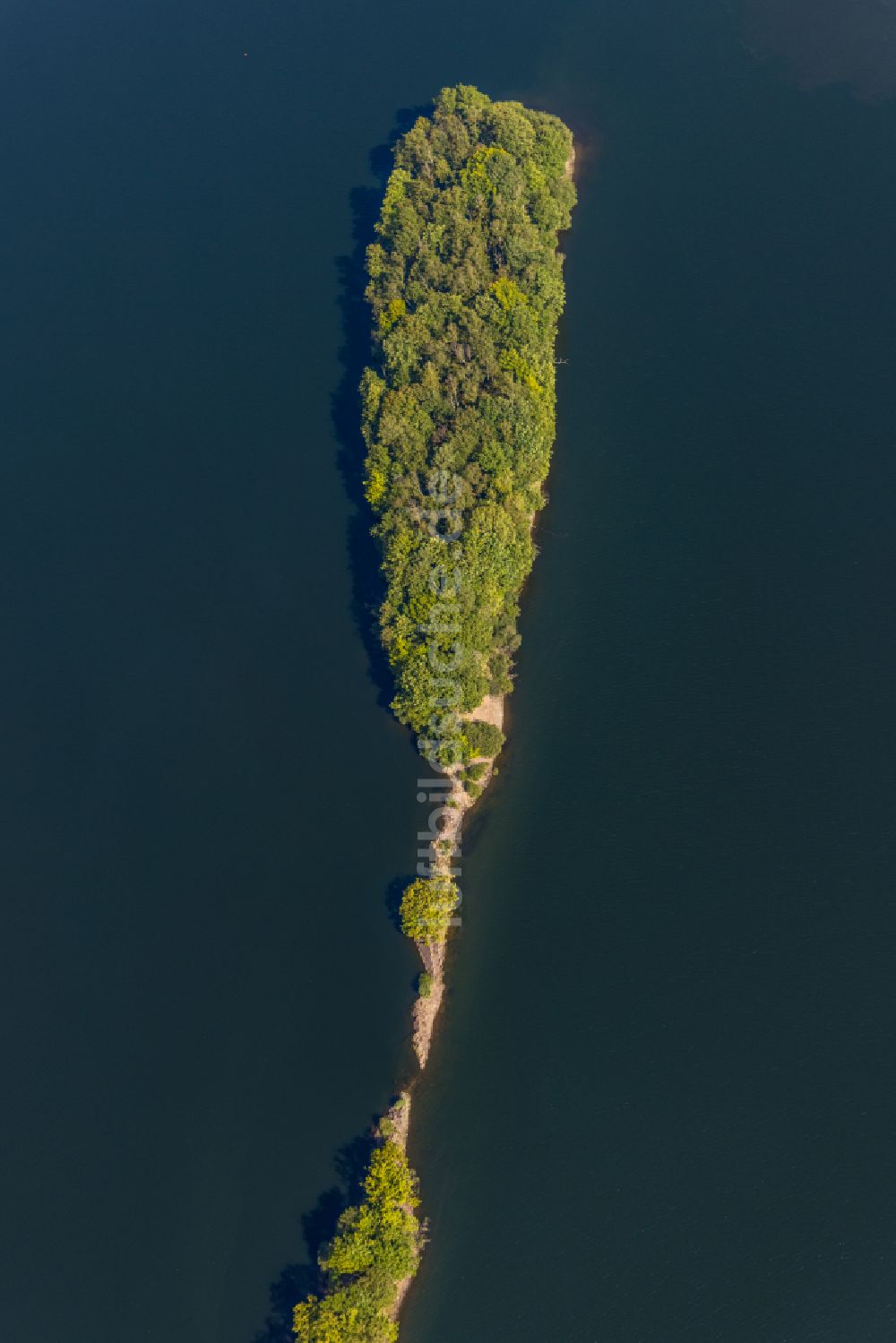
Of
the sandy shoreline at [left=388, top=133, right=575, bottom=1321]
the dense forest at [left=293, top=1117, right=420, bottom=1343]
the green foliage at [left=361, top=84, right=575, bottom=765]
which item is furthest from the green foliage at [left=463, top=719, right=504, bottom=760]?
the dense forest at [left=293, top=1117, right=420, bottom=1343]

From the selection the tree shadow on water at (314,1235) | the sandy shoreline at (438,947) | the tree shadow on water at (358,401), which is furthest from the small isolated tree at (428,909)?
the tree shadow on water at (358,401)

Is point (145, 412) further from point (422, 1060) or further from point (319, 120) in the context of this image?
point (422, 1060)

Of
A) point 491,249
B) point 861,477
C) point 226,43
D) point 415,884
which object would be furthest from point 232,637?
point 226,43

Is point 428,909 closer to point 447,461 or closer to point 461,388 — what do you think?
point 447,461

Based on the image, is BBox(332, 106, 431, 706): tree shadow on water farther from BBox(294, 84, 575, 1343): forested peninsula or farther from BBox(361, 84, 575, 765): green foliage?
BBox(294, 84, 575, 1343): forested peninsula

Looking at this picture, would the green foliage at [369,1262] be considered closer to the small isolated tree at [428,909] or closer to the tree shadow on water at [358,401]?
the small isolated tree at [428,909]
